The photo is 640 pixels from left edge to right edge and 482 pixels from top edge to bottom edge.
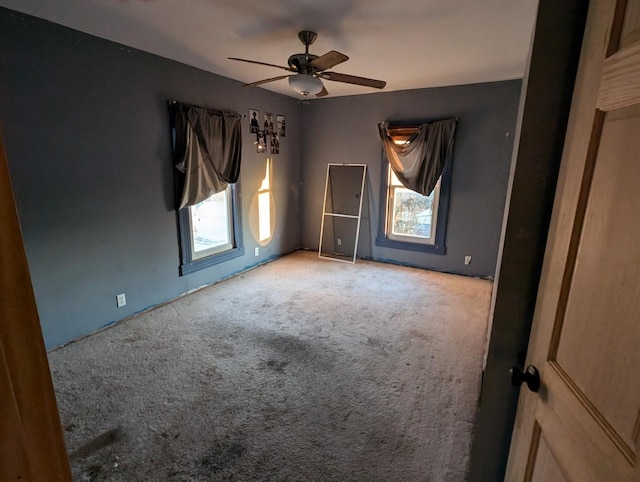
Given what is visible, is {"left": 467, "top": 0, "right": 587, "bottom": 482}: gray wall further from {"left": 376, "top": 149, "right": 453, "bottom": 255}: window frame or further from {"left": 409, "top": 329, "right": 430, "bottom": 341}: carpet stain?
{"left": 376, "top": 149, "right": 453, "bottom": 255}: window frame

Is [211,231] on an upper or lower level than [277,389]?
upper

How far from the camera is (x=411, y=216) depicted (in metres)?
4.75

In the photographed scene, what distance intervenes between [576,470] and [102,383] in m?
2.61

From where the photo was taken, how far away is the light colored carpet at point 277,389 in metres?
1.68

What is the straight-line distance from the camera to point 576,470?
0.69 meters

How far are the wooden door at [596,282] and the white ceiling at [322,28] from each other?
68.6 inches

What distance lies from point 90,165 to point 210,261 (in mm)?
1644

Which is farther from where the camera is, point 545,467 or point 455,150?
point 455,150

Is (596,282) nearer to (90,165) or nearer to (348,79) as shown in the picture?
(348,79)

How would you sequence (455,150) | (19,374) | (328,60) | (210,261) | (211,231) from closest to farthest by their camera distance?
(19,374) < (328,60) < (210,261) < (211,231) < (455,150)

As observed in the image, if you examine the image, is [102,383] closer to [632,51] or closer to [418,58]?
[632,51]

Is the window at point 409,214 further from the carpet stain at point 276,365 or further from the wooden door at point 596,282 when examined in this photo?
the wooden door at point 596,282

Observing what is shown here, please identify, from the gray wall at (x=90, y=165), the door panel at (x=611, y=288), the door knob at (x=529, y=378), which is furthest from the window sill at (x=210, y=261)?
the door panel at (x=611, y=288)

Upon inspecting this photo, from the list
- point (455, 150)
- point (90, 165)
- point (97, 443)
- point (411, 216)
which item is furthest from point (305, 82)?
point (411, 216)
